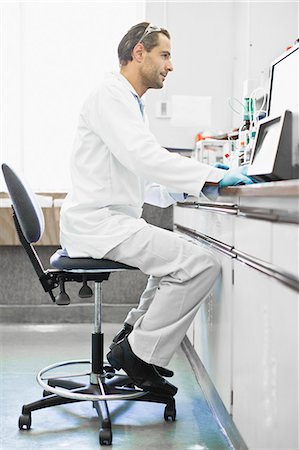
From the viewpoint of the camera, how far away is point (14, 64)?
4051mm

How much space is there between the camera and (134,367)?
2.04 metres

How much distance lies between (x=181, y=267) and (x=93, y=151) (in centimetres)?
51

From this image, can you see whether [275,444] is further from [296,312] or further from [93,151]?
[93,151]

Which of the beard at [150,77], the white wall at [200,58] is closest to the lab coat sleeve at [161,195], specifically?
the beard at [150,77]

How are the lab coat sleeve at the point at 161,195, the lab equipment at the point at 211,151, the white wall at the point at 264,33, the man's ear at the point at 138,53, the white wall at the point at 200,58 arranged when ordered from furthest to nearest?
the white wall at the point at 200,58
the white wall at the point at 264,33
the lab equipment at the point at 211,151
the lab coat sleeve at the point at 161,195
the man's ear at the point at 138,53

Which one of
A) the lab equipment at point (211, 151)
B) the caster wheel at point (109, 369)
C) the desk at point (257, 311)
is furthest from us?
the lab equipment at point (211, 151)

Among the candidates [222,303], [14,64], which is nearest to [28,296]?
[14,64]

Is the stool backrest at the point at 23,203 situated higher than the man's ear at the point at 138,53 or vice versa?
the man's ear at the point at 138,53

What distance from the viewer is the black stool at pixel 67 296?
80.7 inches

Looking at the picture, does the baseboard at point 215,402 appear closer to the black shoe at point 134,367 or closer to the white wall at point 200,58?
the black shoe at point 134,367

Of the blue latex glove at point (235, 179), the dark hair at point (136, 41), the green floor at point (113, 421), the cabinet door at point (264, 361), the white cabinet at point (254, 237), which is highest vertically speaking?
the dark hair at point (136, 41)

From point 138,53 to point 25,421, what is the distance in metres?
1.31

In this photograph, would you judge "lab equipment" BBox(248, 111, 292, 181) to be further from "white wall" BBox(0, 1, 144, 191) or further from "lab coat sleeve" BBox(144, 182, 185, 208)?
"white wall" BBox(0, 1, 144, 191)

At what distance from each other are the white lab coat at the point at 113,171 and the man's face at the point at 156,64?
0.08 meters
